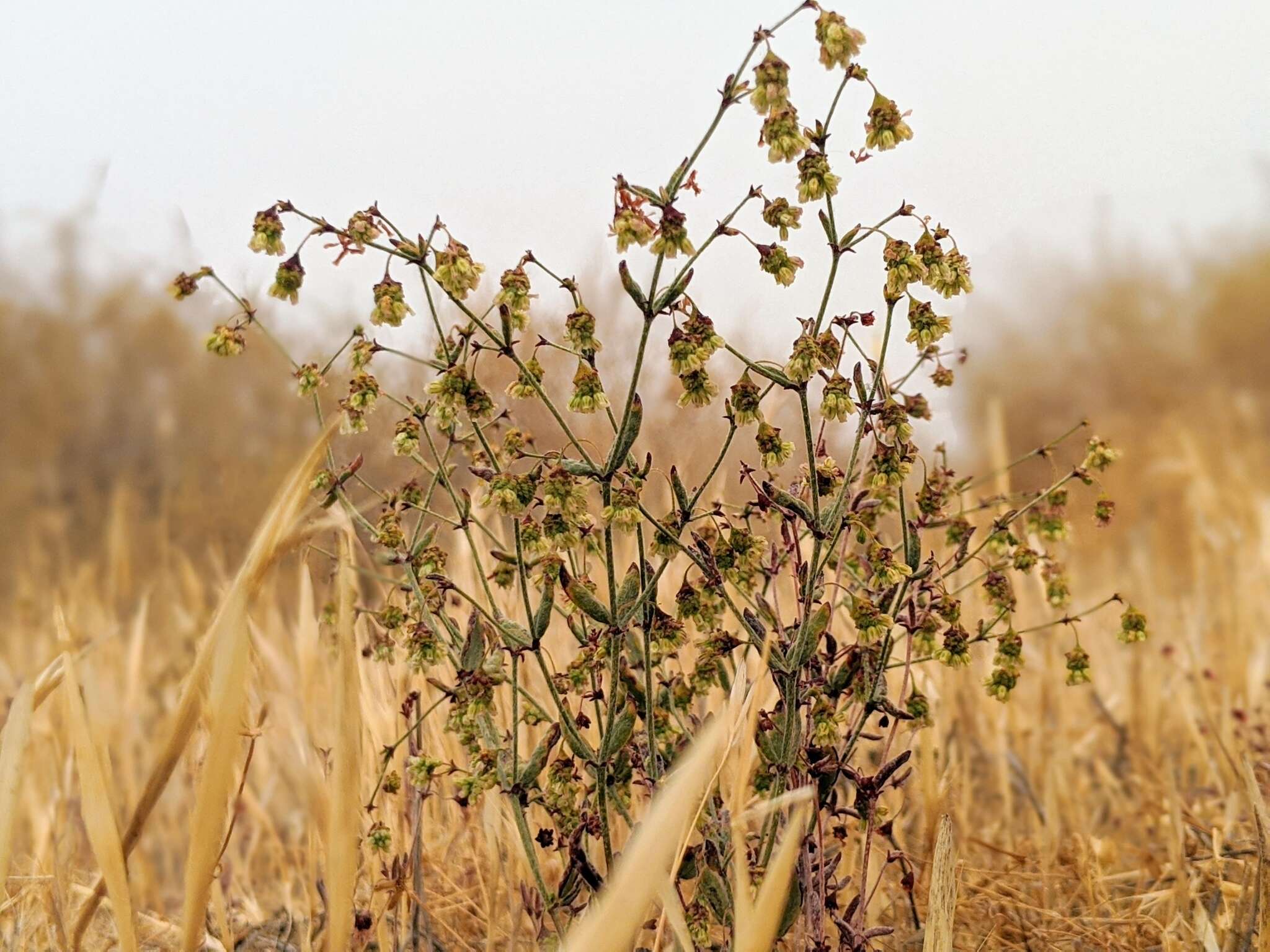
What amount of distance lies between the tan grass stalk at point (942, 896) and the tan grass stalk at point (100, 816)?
0.49 metres

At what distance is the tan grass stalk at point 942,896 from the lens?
76 cm

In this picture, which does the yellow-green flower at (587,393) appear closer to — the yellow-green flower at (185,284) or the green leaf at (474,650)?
the green leaf at (474,650)

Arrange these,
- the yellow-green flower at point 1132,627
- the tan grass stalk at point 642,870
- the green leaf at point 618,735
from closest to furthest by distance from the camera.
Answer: the tan grass stalk at point 642,870 < the green leaf at point 618,735 < the yellow-green flower at point 1132,627

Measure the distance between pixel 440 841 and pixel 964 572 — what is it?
92 cm

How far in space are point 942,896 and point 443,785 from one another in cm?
74

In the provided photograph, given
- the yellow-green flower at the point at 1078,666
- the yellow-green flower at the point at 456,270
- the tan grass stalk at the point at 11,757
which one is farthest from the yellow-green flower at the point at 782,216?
the tan grass stalk at the point at 11,757

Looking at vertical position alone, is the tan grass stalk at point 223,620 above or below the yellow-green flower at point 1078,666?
below

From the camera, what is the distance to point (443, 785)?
1.37m

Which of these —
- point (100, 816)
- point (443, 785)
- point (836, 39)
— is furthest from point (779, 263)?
point (443, 785)

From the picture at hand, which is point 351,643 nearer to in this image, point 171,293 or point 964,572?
point 171,293

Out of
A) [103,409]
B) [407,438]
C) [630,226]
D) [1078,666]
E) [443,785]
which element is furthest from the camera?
[103,409]

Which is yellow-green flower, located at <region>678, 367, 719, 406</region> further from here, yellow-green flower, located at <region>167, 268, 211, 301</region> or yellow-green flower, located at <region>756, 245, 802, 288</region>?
yellow-green flower, located at <region>167, 268, 211, 301</region>

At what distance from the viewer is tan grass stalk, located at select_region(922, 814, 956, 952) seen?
76cm

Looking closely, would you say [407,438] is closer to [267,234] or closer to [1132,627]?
[267,234]
